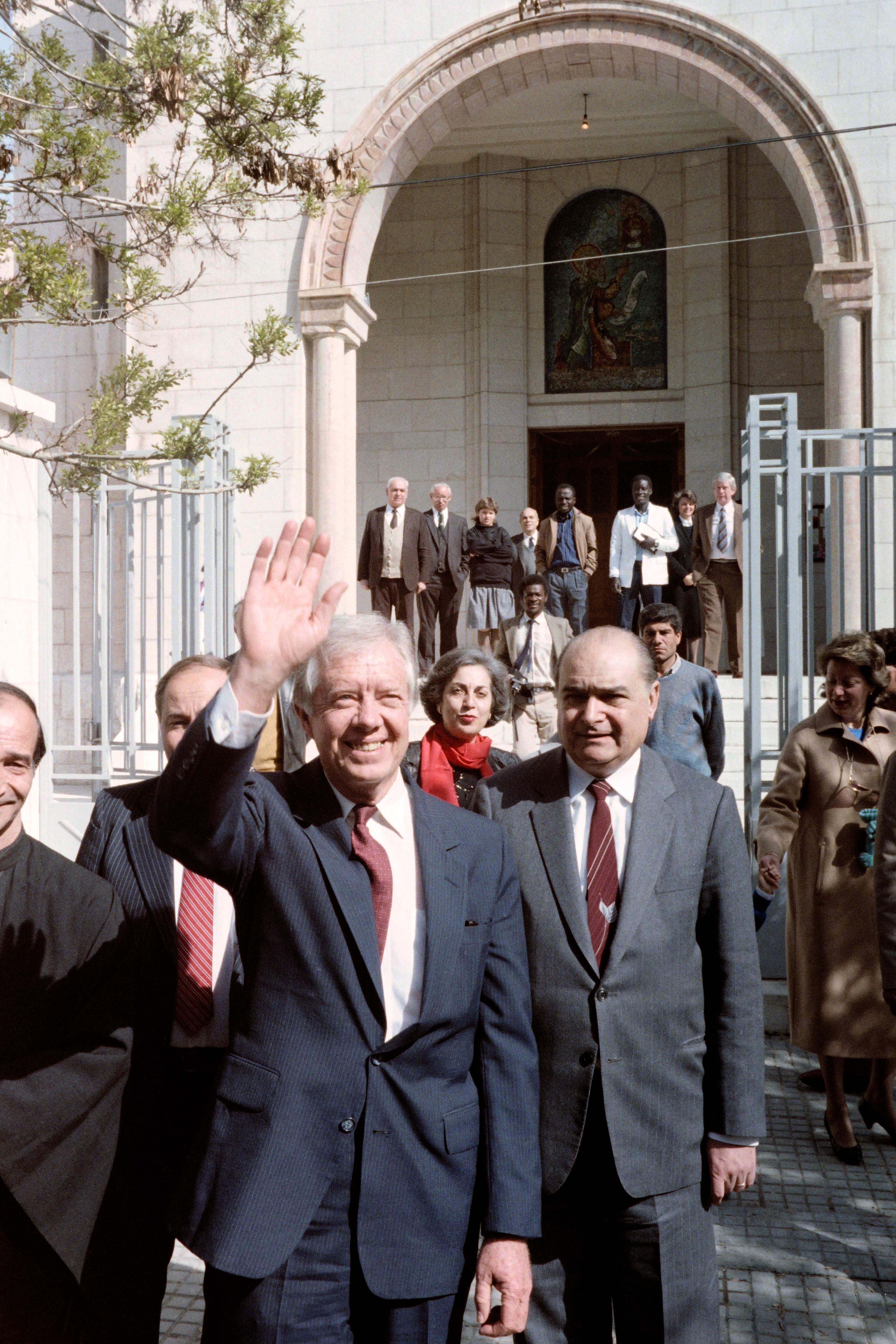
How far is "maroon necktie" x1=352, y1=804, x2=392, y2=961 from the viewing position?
2453mm

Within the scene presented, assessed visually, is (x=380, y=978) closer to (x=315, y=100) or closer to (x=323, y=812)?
(x=323, y=812)

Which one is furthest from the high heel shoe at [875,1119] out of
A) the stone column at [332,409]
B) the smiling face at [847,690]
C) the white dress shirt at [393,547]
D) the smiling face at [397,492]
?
the stone column at [332,409]

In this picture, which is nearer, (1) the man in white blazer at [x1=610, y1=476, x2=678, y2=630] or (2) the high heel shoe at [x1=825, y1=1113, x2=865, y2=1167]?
(2) the high heel shoe at [x1=825, y1=1113, x2=865, y2=1167]

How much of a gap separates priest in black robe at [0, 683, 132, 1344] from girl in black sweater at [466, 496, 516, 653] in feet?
34.8

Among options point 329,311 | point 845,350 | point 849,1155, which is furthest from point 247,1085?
point 845,350

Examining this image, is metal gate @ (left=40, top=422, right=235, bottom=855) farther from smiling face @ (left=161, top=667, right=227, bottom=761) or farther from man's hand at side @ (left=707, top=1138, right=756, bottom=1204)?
man's hand at side @ (left=707, top=1138, right=756, bottom=1204)

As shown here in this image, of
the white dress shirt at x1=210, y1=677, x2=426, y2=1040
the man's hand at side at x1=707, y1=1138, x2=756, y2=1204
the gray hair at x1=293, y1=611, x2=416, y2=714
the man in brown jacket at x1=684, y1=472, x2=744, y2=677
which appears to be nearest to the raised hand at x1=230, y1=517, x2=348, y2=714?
the gray hair at x1=293, y1=611, x2=416, y2=714

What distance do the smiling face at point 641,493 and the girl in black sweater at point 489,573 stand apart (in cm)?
142

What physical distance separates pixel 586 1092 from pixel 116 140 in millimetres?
14062

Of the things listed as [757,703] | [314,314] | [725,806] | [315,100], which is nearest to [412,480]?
[314,314]

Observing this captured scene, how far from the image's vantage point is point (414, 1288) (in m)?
2.34

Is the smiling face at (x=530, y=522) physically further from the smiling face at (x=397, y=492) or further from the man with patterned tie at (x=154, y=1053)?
the man with patterned tie at (x=154, y=1053)

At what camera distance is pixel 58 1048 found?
2.63 m

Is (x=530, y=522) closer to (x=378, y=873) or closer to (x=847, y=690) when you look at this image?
(x=847, y=690)
